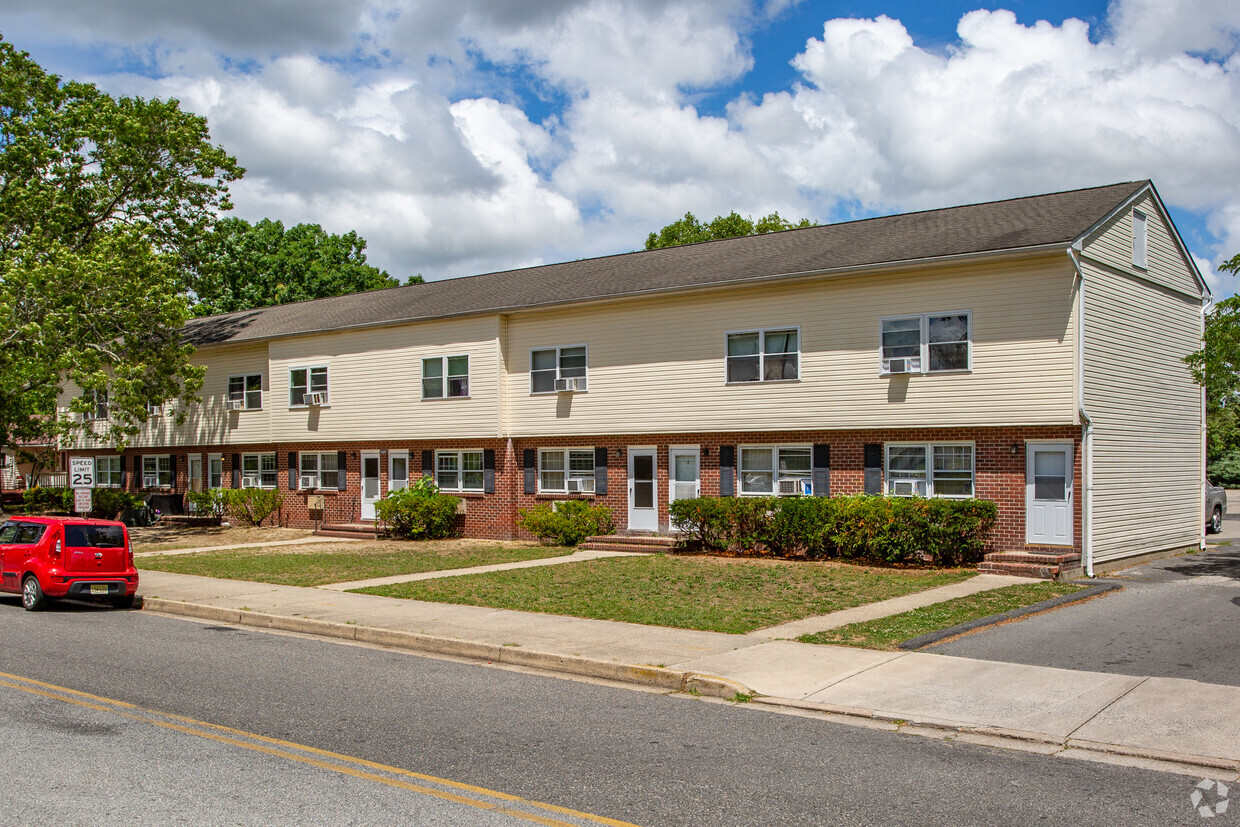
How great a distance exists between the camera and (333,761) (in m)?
7.28

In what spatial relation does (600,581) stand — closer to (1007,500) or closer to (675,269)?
(1007,500)

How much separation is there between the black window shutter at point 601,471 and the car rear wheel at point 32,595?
13279 millimetres

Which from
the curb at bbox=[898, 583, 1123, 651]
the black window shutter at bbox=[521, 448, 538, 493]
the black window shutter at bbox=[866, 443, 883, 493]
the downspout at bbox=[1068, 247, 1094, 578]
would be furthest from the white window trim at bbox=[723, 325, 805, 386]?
the curb at bbox=[898, 583, 1123, 651]

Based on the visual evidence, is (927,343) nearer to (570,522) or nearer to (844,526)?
(844,526)

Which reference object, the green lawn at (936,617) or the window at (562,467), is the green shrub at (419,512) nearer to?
the window at (562,467)

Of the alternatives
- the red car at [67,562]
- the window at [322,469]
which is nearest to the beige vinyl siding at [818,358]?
the window at [322,469]

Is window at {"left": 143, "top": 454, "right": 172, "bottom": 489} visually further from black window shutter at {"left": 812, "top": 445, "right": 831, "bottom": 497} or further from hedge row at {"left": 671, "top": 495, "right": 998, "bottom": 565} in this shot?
black window shutter at {"left": 812, "top": 445, "right": 831, "bottom": 497}

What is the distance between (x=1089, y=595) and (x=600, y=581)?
8.06 meters

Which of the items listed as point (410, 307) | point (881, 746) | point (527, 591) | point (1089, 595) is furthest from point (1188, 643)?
point (410, 307)

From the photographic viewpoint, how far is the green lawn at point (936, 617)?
12062 millimetres

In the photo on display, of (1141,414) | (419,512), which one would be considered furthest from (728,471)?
(1141,414)

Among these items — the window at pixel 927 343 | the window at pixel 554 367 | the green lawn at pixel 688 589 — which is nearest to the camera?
the green lawn at pixel 688 589

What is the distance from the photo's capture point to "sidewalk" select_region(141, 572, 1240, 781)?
7984mm

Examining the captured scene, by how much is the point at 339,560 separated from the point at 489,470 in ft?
20.6
